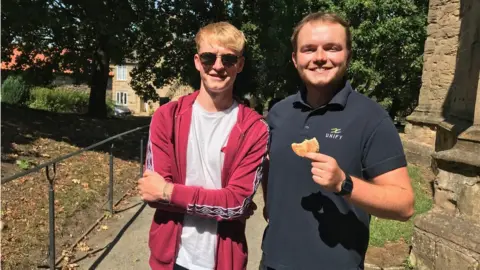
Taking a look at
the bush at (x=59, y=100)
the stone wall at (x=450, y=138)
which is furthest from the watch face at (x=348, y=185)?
the bush at (x=59, y=100)

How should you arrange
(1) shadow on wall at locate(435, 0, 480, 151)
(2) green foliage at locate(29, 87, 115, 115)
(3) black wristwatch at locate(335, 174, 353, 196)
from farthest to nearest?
(2) green foliage at locate(29, 87, 115, 115)
(1) shadow on wall at locate(435, 0, 480, 151)
(3) black wristwatch at locate(335, 174, 353, 196)

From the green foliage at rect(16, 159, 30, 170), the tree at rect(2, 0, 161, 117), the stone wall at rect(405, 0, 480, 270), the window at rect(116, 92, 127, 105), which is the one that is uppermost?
the tree at rect(2, 0, 161, 117)

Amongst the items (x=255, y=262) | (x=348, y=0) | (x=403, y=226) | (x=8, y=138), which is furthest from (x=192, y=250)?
(x=348, y=0)

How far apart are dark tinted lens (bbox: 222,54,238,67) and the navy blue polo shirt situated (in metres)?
0.42

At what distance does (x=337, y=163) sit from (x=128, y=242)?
4293 millimetres

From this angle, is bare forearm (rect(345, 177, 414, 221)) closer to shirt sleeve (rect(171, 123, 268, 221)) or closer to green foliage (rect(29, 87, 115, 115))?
shirt sleeve (rect(171, 123, 268, 221))

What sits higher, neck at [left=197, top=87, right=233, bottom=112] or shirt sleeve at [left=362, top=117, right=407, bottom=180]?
neck at [left=197, top=87, right=233, bottom=112]

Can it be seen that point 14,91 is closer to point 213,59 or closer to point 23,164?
point 23,164

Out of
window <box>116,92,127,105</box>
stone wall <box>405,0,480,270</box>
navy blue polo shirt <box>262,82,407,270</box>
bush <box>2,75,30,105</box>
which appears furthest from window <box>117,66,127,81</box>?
navy blue polo shirt <box>262,82,407,270</box>

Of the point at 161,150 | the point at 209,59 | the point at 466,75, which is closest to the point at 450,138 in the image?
the point at 466,75

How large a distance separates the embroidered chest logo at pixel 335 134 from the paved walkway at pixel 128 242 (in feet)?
10.8

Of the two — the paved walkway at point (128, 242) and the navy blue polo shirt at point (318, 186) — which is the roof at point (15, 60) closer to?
the paved walkway at point (128, 242)

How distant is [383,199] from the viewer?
1679 millimetres

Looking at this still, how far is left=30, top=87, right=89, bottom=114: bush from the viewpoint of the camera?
1318 inches
